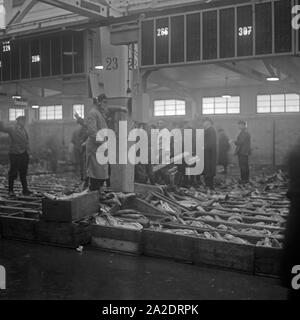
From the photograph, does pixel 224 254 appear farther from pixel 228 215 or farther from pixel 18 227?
pixel 18 227

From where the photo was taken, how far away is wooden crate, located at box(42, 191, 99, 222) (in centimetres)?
607

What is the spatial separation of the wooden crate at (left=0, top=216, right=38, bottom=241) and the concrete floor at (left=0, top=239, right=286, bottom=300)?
0.65 metres

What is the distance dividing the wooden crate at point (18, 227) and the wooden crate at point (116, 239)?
102cm

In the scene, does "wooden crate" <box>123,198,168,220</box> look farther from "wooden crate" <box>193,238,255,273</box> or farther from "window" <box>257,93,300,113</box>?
"window" <box>257,93,300,113</box>

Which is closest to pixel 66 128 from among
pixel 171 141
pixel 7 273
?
pixel 171 141

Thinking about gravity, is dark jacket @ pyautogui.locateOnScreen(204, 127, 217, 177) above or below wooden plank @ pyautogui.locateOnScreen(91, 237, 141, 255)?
above

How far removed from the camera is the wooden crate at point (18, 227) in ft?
21.0

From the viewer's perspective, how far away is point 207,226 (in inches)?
250

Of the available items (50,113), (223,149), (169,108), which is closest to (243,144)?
(223,149)

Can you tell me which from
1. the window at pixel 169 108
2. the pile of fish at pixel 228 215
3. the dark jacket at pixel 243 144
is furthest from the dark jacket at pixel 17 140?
the window at pixel 169 108

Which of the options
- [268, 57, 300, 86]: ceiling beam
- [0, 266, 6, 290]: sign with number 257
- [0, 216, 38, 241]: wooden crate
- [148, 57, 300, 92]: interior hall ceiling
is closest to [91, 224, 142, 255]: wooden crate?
[0, 216, 38, 241]: wooden crate

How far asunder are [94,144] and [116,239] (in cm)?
237
